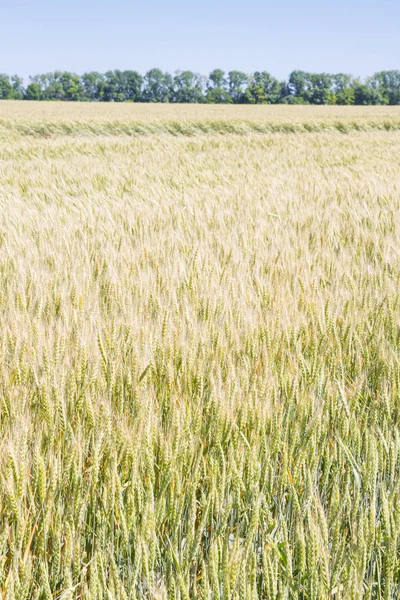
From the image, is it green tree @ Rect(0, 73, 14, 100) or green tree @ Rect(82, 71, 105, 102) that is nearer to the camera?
green tree @ Rect(0, 73, 14, 100)

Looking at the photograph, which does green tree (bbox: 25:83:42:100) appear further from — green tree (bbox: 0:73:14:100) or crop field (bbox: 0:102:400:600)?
crop field (bbox: 0:102:400:600)

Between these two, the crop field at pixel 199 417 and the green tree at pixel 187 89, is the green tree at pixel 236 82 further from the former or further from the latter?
the crop field at pixel 199 417

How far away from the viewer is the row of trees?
8069cm

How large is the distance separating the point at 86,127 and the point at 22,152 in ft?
26.7

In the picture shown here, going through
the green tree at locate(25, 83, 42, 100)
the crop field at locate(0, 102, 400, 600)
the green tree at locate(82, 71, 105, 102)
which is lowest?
the crop field at locate(0, 102, 400, 600)

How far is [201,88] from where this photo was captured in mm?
89375

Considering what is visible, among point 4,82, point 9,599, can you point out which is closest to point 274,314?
point 9,599

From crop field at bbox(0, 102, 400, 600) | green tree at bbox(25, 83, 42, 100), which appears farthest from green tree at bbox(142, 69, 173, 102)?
crop field at bbox(0, 102, 400, 600)

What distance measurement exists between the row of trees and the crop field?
8141 cm

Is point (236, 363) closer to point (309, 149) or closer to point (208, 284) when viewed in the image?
point (208, 284)

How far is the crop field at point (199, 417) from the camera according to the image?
0.76 metres

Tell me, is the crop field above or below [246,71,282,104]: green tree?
below

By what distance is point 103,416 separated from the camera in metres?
1.02

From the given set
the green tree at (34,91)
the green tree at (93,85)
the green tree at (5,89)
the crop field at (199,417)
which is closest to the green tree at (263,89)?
the green tree at (93,85)
